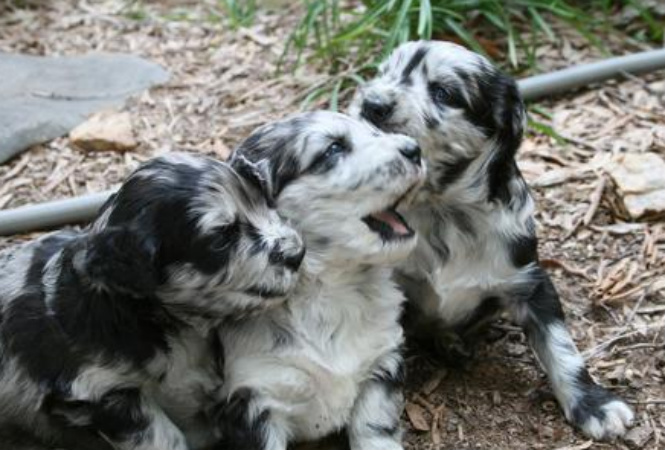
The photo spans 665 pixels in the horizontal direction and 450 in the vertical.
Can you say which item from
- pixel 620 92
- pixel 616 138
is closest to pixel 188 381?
pixel 616 138

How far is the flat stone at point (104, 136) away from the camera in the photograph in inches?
264

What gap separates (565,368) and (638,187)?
60.7 inches

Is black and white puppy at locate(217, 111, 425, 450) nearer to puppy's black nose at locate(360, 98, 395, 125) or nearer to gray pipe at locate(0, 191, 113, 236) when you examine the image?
puppy's black nose at locate(360, 98, 395, 125)

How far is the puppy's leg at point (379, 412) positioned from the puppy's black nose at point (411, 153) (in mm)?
833

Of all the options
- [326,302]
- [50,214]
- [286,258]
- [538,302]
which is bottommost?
[50,214]

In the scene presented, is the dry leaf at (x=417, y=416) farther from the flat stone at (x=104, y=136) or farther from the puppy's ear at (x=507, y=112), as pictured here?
the flat stone at (x=104, y=136)

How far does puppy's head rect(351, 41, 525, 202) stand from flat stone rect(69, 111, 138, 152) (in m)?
2.35

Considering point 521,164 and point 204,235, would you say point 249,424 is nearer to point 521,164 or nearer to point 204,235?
point 204,235

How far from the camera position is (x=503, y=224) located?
4.84 meters

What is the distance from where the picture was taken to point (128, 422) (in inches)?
168

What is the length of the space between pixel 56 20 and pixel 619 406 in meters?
5.59

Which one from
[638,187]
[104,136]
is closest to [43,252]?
[104,136]

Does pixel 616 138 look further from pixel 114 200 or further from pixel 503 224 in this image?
pixel 114 200

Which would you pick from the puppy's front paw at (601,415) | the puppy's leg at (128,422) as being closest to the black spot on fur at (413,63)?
the puppy's front paw at (601,415)
